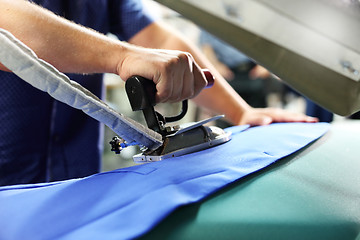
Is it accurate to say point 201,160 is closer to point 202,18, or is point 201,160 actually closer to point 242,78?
point 202,18

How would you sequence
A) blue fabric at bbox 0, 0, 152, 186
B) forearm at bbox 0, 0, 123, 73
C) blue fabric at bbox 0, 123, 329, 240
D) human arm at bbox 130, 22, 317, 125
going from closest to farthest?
1. blue fabric at bbox 0, 123, 329, 240
2. forearm at bbox 0, 0, 123, 73
3. blue fabric at bbox 0, 0, 152, 186
4. human arm at bbox 130, 22, 317, 125

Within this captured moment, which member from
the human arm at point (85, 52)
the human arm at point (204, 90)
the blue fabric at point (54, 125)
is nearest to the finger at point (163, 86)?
the human arm at point (85, 52)

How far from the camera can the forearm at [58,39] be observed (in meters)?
0.52

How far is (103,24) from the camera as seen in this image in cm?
98

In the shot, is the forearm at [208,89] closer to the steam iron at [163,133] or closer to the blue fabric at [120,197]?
the steam iron at [163,133]

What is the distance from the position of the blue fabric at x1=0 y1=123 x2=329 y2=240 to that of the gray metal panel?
128 mm

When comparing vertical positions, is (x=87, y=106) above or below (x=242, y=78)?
above

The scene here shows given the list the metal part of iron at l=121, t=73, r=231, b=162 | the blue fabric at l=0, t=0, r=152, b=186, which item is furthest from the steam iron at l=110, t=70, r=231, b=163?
the blue fabric at l=0, t=0, r=152, b=186

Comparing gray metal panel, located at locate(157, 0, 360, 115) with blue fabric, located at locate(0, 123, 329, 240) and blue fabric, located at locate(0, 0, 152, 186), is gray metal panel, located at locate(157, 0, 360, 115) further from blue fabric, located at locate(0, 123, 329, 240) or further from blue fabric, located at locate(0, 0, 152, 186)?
blue fabric, located at locate(0, 0, 152, 186)

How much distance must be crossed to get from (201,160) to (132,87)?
0.48 feet

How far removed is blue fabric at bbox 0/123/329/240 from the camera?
36 cm

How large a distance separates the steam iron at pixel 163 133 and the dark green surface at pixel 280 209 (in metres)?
0.13

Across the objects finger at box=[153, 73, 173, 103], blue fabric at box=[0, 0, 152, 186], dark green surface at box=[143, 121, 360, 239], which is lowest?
blue fabric at box=[0, 0, 152, 186]

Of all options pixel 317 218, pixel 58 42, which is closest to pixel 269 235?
pixel 317 218
